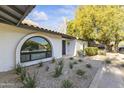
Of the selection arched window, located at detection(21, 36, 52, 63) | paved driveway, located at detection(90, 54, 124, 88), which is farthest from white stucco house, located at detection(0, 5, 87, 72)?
paved driveway, located at detection(90, 54, 124, 88)

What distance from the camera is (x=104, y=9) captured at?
27.8 meters

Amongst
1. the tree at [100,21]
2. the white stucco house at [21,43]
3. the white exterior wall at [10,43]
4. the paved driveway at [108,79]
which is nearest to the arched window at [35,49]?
the white stucco house at [21,43]

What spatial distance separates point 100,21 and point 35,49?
619 inches

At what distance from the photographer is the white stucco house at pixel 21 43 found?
34.1 ft

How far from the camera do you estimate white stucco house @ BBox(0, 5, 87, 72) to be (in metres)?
10.4

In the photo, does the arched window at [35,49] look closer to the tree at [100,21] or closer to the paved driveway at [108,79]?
the paved driveway at [108,79]

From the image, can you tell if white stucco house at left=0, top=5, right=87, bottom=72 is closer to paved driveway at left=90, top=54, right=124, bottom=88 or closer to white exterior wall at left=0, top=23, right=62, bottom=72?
white exterior wall at left=0, top=23, right=62, bottom=72

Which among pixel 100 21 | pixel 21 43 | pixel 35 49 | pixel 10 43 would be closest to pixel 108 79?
pixel 21 43

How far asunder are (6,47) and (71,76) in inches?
185

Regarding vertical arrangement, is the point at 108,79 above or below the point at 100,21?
below

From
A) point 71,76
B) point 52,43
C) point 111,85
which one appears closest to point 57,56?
point 52,43

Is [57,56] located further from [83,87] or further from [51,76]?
[83,87]

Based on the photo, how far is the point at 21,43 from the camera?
12703 mm

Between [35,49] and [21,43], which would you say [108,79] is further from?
[35,49]
